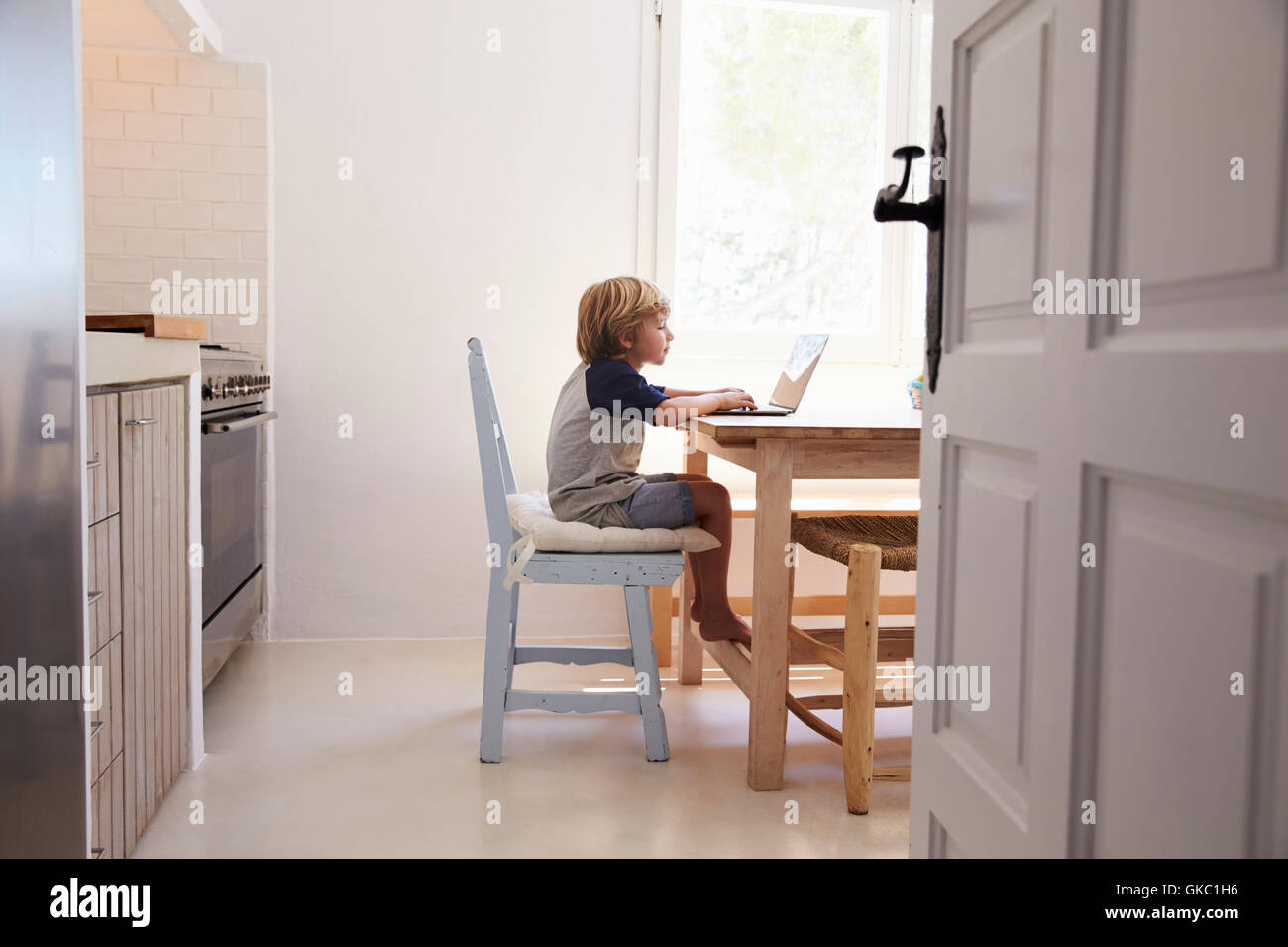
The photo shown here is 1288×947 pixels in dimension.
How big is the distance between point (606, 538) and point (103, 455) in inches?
39.7

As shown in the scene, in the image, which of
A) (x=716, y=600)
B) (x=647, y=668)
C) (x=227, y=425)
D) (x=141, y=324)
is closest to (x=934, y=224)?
(x=141, y=324)

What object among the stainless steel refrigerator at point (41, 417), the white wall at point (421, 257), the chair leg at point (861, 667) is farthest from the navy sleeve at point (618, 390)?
the stainless steel refrigerator at point (41, 417)

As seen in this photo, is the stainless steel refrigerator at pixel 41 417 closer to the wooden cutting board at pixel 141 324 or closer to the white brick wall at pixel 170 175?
the wooden cutting board at pixel 141 324

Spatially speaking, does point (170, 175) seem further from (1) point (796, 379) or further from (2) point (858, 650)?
(2) point (858, 650)

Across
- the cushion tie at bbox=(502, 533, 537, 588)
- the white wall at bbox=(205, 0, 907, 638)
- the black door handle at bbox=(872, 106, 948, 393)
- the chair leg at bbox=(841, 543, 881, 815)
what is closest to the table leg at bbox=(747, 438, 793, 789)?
the chair leg at bbox=(841, 543, 881, 815)

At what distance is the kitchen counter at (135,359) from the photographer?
1.50m

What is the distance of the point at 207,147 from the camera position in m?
3.20
